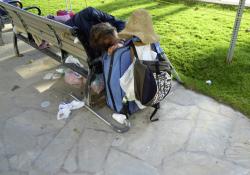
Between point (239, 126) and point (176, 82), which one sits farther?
point (176, 82)

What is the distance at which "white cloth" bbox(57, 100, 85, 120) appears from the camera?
3.15 metres

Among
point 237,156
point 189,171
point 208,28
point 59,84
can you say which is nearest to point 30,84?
point 59,84

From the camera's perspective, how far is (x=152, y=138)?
2.77 meters

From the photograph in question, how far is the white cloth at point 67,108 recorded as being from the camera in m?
3.15

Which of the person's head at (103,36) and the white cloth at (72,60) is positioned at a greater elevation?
the person's head at (103,36)

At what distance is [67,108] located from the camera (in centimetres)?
322

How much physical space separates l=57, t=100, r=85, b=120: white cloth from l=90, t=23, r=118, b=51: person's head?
0.72 metres

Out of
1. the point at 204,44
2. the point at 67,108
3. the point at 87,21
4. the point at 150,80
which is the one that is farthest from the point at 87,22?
the point at 204,44

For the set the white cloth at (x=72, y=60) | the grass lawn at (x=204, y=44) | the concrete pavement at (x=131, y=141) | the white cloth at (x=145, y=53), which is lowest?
the concrete pavement at (x=131, y=141)

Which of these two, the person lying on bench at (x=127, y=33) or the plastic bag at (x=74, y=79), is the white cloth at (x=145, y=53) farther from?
the plastic bag at (x=74, y=79)

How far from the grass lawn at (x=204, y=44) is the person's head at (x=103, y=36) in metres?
1.19

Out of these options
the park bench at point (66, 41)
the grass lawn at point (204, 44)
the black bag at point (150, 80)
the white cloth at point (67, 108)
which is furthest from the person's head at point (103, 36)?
the grass lawn at point (204, 44)

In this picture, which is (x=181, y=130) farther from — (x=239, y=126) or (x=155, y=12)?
(x=155, y=12)

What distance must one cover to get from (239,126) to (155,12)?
4.08 m
